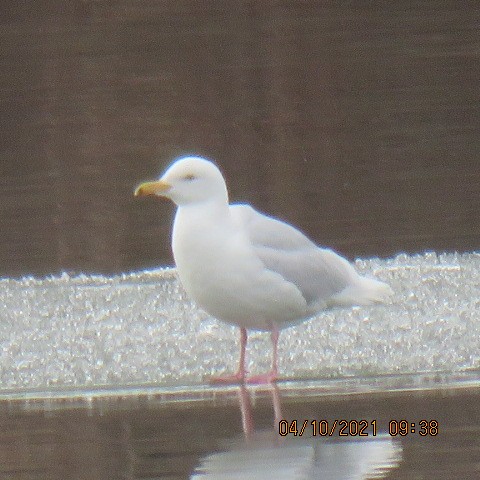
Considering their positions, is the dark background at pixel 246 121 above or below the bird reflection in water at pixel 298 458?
above

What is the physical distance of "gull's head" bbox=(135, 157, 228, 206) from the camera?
6.36 m

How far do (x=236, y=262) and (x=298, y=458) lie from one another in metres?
1.40

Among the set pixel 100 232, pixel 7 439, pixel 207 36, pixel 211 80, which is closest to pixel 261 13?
pixel 207 36

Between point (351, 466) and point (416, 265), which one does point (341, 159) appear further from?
point (351, 466)

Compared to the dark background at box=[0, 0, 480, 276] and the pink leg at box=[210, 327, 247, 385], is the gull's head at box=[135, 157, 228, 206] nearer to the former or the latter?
the pink leg at box=[210, 327, 247, 385]

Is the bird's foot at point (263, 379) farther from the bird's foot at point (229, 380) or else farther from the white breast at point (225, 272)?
the white breast at point (225, 272)

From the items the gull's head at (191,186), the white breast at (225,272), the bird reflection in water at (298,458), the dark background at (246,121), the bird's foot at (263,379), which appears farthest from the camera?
the dark background at (246,121)

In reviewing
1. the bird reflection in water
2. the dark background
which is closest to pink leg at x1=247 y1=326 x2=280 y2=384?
the bird reflection in water

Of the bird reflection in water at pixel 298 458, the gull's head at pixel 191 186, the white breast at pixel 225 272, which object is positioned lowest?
the bird reflection in water at pixel 298 458

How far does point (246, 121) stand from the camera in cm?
1391

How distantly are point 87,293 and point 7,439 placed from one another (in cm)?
278

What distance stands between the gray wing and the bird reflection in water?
1202 mm

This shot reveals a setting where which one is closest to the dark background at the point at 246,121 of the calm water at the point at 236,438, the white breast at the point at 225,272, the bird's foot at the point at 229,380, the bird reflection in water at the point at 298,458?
the white breast at the point at 225,272

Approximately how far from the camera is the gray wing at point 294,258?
6.43 m
